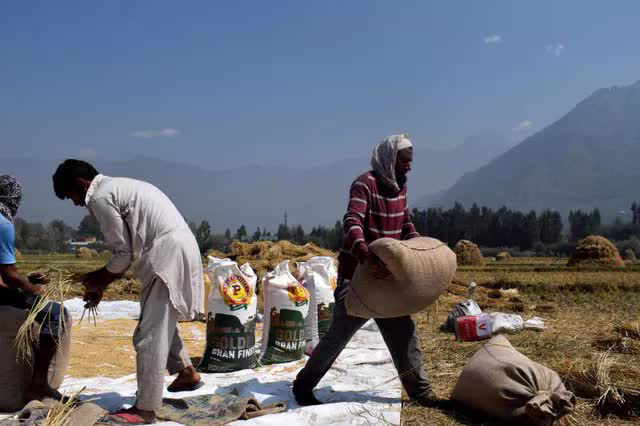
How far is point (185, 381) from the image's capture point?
4.24 m

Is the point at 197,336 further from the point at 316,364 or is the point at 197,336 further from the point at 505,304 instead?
the point at 505,304

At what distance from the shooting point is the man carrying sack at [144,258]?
348 cm

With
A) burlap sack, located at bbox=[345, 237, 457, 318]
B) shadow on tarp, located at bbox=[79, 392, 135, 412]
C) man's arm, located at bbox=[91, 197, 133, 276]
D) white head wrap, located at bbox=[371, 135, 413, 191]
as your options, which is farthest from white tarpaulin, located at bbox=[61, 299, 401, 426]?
white head wrap, located at bbox=[371, 135, 413, 191]

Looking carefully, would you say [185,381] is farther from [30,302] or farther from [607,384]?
[607,384]

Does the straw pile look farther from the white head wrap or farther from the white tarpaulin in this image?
the white head wrap

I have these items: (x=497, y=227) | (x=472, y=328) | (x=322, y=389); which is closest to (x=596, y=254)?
(x=472, y=328)

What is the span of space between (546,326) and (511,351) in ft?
12.0

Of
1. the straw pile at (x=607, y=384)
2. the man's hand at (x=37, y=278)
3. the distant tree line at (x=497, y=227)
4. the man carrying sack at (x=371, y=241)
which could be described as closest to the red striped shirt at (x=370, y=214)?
the man carrying sack at (x=371, y=241)

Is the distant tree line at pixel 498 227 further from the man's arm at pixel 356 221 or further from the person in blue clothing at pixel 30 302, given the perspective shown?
the person in blue clothing at pixel 30 302

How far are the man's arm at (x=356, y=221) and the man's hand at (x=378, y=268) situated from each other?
0.05 meters

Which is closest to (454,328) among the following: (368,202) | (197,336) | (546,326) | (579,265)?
(546,326)

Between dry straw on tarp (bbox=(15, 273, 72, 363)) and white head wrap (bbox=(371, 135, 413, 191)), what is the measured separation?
6.74 ft

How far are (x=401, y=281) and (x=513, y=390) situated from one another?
88 cm

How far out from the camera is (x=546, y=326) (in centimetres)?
714
